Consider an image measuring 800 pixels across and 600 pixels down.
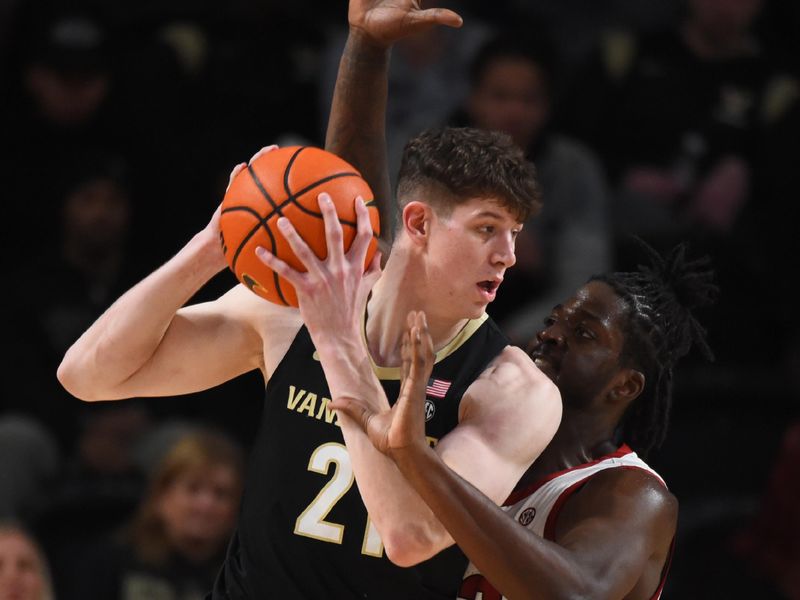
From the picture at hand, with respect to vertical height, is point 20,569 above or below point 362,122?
below

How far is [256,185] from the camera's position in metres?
4.05

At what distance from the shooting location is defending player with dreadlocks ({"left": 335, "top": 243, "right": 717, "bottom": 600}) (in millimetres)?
3848

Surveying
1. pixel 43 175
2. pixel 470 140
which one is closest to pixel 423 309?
pixel 470 140

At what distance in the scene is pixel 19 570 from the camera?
6.29 m

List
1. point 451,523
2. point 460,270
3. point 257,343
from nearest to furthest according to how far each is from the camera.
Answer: point 451,523, point 460,270, point 257,343

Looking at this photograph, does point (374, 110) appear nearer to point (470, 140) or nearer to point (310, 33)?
point (470, 140)

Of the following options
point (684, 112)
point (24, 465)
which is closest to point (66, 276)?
point (24, 465)

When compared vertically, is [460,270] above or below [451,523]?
above

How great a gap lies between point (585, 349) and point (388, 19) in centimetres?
123

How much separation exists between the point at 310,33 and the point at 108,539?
11.2 ft

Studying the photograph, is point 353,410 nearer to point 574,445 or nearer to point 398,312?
point 398,312

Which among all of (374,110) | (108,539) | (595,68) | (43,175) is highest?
(374,110)

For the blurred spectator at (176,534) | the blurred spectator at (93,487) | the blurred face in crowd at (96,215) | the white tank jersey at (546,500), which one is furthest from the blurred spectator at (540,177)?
the white tank jersey at (546,500)

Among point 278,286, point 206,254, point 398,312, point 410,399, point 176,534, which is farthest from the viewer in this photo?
point 176,534
